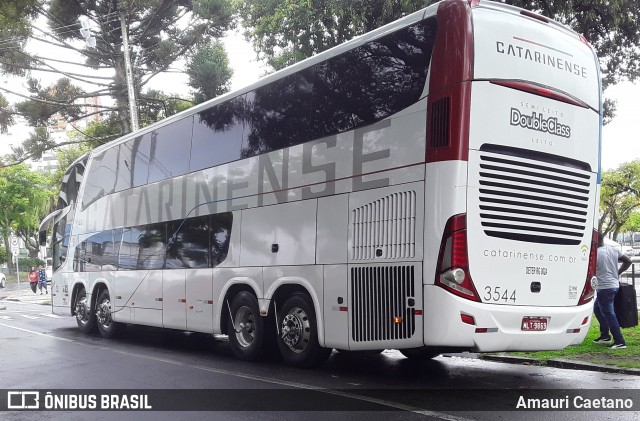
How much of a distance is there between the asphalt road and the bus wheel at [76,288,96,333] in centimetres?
305

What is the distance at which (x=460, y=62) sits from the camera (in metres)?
7.18

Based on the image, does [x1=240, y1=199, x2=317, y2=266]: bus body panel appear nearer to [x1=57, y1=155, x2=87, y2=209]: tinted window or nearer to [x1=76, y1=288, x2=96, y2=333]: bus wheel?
[x1=76, y1=288, x2=96, y2=333]: bus wheel

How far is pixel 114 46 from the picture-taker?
26531mm

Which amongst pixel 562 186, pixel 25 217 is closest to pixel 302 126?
pixel 562 186

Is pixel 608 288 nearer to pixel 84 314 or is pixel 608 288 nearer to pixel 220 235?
pixel 220 235

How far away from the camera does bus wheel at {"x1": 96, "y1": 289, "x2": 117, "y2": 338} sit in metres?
14.6

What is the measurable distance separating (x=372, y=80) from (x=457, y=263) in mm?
2617

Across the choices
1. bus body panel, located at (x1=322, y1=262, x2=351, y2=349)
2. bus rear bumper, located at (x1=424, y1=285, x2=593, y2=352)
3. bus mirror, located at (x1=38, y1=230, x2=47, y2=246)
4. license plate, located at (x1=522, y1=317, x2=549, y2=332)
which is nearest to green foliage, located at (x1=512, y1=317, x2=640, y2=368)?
license plate, located at (x1=522, y1=317, x2=549, y2=332)

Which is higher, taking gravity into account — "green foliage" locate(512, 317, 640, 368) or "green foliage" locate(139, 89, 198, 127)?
"green foliage" locate(139, 89, 198, 127)

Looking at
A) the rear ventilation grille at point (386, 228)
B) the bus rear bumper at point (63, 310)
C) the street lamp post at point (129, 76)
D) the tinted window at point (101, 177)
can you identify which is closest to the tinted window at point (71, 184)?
the tinted window at point (101, 177)

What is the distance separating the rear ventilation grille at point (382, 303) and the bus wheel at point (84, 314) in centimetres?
930

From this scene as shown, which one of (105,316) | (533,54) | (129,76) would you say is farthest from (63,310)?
(533,54)

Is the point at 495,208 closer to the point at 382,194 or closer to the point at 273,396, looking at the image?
the point at 382,194

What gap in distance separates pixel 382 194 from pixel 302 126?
Answer: 1991 millimetres
